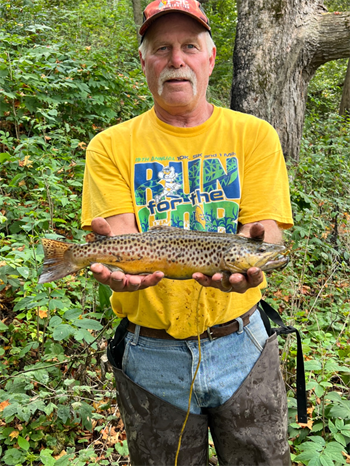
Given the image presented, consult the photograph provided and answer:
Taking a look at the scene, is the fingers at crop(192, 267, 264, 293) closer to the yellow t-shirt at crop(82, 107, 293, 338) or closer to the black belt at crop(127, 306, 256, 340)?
the yellow t-shirt at crop(82, 107, 293, 338)

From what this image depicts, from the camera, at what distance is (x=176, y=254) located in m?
2.41

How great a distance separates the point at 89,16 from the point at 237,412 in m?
17.3

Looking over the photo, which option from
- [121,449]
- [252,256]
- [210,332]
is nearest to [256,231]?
[252,256]

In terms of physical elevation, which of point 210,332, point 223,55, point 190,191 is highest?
point 223,55

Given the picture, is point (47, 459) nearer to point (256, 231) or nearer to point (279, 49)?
point (256, 231)

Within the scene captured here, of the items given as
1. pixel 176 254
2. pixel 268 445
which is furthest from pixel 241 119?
pixel 268 445

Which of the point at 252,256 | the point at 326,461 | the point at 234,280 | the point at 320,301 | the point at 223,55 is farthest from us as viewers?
the point at 223,55

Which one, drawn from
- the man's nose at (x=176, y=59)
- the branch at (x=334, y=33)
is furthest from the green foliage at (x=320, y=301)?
the man's nose at (x=176, y=59)

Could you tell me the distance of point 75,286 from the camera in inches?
186

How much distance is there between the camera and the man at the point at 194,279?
2.44 meters

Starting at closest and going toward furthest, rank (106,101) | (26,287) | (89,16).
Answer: (26,287)
(106,101)
(89,16)

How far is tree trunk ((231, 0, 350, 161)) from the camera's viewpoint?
532cm

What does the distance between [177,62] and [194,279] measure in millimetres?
1469

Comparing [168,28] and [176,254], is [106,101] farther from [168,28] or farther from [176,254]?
[176,254]
